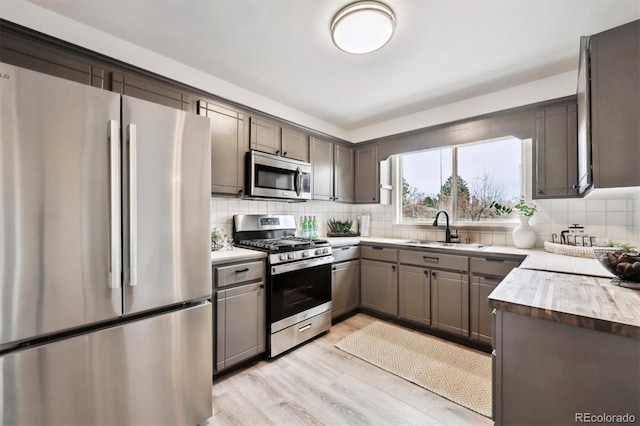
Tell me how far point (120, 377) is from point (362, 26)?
2.37 meters

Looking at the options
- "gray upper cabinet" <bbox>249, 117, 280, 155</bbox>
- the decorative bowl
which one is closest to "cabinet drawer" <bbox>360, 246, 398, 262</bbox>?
"gray upper cabinet" <bbox>249, 117, 280, 155</bbox>

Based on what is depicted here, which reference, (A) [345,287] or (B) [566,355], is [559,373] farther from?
(A) [345,287]

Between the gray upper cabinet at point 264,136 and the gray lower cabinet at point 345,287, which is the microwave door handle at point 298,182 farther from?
the gray lower cabinet at point 345,287

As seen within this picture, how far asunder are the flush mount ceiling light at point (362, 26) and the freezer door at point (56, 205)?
4.50 feet

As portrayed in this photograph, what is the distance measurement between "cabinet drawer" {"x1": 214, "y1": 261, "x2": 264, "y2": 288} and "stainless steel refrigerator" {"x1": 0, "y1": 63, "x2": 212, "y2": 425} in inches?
15.5

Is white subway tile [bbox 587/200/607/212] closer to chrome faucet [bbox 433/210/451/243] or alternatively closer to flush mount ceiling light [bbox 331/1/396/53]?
chrome faucet [bbox 433/210/451/243]

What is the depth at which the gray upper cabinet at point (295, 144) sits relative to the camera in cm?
299

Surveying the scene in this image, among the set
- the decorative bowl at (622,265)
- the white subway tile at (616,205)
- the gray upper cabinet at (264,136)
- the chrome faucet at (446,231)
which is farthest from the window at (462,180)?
the gray upper cabinet at (264,136)

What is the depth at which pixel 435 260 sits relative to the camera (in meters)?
2.73

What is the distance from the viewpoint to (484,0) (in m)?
1.58

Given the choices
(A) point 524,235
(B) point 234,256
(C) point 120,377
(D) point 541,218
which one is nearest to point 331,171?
(B) point 234,256

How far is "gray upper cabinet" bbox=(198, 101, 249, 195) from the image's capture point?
7.69 ft

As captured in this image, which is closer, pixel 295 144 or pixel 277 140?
pixel 277 140

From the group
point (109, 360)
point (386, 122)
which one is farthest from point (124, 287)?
point (386, 122)
